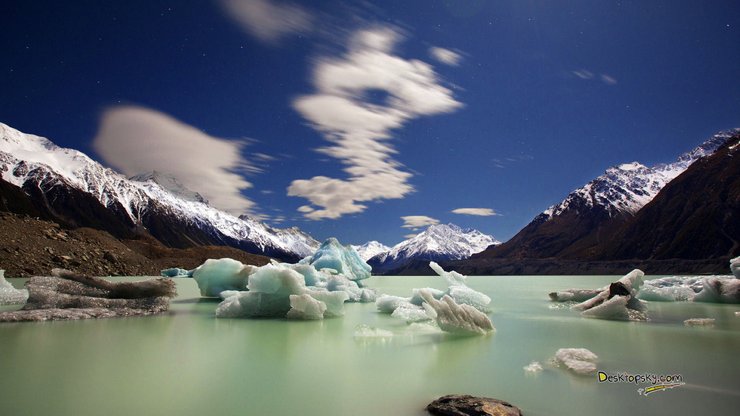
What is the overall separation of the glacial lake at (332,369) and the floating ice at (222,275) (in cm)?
552

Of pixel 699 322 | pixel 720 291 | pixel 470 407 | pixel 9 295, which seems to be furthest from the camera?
pixel 720 291

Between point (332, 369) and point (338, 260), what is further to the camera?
point (338, 260)

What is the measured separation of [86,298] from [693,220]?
101 meters

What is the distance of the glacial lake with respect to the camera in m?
3.13

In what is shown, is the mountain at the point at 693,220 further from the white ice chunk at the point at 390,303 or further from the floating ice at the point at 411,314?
the floating ice at the point at 411,314

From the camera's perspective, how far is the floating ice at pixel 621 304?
8688 mm

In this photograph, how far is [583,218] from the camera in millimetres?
142250

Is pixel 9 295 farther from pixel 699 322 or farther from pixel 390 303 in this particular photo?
pixel 699 322

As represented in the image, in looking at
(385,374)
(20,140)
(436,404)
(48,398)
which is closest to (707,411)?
(436,404)

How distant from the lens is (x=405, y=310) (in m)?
9.01

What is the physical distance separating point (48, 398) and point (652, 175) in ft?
713

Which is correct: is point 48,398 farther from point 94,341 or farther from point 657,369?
point 657,369

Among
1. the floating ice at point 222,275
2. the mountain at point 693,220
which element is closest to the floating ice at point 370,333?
the floating ice at point 222,275

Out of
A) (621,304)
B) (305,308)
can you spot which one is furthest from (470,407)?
(621,304)
